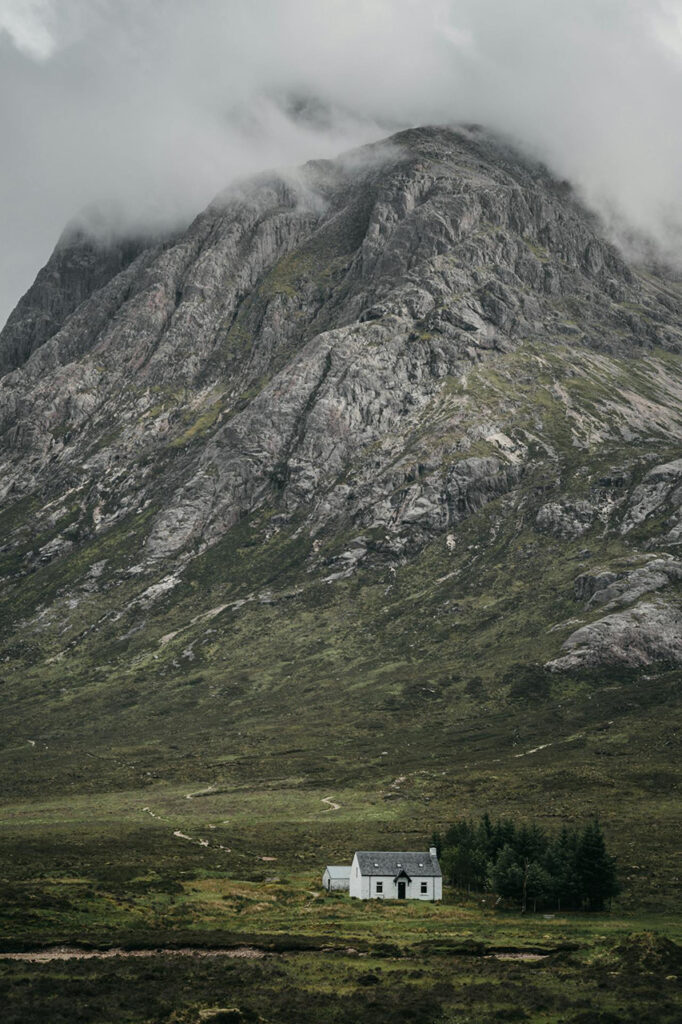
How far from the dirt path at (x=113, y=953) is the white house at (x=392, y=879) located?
29.2 metres

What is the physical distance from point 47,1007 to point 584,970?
1476 inches

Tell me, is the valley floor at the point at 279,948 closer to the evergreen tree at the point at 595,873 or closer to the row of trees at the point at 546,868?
the evergreen tree at the point at 595,873

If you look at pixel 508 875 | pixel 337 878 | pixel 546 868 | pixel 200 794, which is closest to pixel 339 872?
pixel 337 878

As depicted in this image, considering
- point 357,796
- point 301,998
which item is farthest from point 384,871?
point 357,796

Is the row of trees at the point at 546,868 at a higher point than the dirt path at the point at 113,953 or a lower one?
higher

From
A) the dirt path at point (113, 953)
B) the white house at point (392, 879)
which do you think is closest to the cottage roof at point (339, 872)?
the white house at point (392, 879)

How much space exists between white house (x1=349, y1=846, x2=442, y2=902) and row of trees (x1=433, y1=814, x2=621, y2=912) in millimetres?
5362

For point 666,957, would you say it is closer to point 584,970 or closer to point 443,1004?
point 584,970

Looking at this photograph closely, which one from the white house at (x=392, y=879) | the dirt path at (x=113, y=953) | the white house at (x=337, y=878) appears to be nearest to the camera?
the dirt path at (x=113, y=953)

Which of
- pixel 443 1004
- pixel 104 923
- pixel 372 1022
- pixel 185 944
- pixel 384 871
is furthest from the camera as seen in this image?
pixel 384 871

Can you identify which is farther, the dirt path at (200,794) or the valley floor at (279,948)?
the dirt path at (200,794)

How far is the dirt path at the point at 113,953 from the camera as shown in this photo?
222 ft

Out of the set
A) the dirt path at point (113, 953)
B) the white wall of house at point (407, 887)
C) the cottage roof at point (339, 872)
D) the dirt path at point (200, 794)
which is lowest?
the dirt path at point (113, 953)

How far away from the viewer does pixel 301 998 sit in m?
58.3
